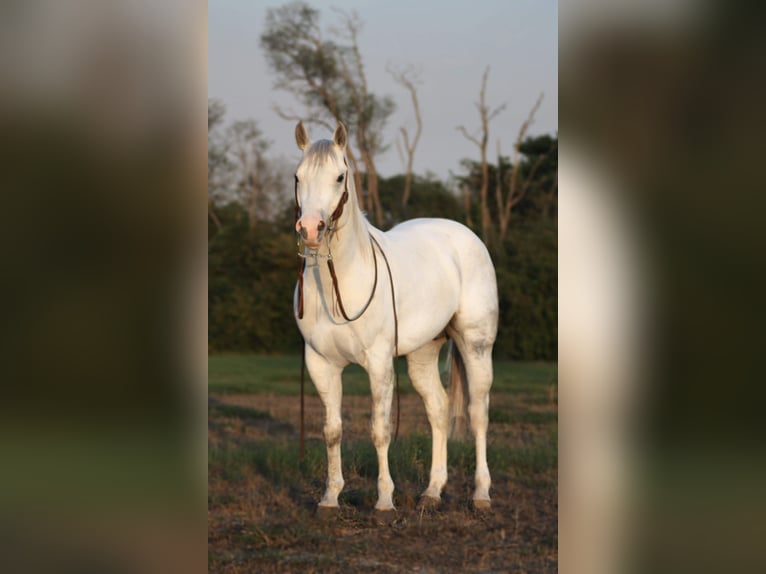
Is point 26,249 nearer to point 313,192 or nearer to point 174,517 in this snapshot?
point 174,517

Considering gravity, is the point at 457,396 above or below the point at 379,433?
above

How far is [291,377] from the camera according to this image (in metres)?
15.9

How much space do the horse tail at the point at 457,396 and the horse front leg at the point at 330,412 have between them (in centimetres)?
115

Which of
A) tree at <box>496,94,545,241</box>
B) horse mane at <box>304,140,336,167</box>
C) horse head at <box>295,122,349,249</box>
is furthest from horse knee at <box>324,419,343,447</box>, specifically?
tree at <box>496,94,545,241</box>

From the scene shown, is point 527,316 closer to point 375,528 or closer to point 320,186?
point 375,528

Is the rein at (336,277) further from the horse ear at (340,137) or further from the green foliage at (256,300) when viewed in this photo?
the green foliage at (256,300)

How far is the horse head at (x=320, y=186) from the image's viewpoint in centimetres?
491

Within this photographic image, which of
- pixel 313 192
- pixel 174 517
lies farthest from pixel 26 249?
pixel 313 192

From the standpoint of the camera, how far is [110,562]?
1.27 meters

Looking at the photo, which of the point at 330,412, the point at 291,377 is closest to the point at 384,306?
the point at 330,412

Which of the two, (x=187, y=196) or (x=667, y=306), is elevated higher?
(x=187, y=196)

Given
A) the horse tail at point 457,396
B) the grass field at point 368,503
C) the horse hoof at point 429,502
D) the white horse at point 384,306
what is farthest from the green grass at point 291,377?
the horse hoof at point 429,502

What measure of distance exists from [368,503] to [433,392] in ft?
3.15

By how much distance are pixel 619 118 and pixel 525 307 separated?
51.7 ft
